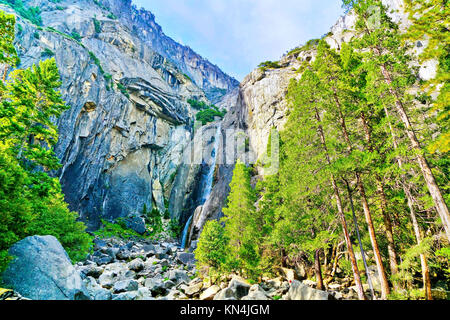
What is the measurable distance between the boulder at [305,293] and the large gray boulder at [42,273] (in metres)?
8.62

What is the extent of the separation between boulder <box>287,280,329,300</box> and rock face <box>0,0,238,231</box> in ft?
112

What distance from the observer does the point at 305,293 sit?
9.00 metres

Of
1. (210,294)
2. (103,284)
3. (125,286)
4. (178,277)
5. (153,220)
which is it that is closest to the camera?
(210,294)

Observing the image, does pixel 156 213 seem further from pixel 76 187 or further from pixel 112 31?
pixel 112 31

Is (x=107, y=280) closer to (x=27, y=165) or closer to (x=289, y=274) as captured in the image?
(x=27, y=165)

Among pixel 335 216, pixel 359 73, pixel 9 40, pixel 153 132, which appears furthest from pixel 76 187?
pixel 359 73

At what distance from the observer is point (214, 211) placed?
29359 millimetres

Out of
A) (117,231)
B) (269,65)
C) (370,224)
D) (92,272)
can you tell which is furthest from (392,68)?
(117,231)

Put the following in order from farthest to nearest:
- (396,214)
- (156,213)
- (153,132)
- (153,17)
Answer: (153,17), (153,132), (156,213), (396,214)

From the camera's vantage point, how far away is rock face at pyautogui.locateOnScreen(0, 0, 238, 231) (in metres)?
33.1

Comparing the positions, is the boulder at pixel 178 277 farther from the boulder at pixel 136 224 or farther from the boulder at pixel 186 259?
the boulder at pixel 136 224

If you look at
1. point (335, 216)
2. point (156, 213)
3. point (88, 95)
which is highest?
point (88, 95)

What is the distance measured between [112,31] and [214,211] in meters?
56.5

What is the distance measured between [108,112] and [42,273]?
37.1 meters
